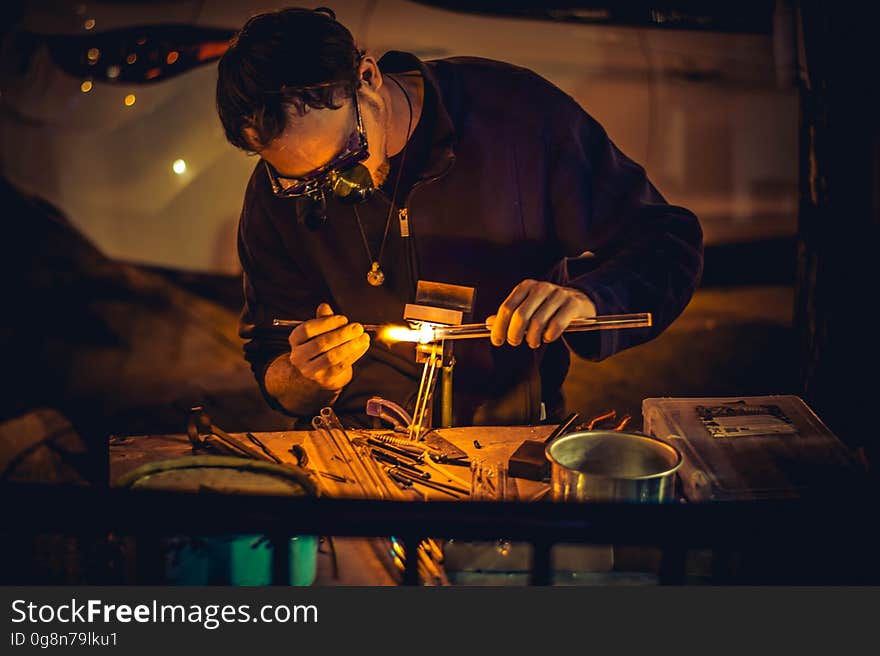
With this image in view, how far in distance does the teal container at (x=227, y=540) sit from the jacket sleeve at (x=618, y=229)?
49.2 inches

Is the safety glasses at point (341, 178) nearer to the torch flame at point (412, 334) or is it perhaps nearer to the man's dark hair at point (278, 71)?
the man's dark hair at point (278, 71)

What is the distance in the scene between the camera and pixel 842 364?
314 cm

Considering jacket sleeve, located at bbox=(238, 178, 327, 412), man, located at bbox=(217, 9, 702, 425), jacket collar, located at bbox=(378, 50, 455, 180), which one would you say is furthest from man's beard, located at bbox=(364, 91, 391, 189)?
jacket sleeve, located at bbox=(238, 178, 327, 412)

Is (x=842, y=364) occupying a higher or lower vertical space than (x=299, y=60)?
lower

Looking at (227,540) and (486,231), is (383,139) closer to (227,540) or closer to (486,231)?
(486,231)

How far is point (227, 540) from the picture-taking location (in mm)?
1602

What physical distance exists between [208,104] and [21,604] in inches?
134

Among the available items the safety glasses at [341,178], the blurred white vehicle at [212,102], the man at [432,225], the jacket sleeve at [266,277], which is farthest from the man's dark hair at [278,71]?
the blurred white vehicle at [212,102]

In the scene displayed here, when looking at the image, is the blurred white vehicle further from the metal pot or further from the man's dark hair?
the metal pot

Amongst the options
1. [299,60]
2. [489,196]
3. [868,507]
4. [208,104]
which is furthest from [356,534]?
[208,104]

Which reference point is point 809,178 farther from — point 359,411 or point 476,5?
point 359,411

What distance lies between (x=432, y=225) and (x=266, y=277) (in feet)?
2.31

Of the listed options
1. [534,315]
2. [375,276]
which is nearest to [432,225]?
[375,276]

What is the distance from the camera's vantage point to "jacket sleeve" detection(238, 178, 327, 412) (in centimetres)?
313
